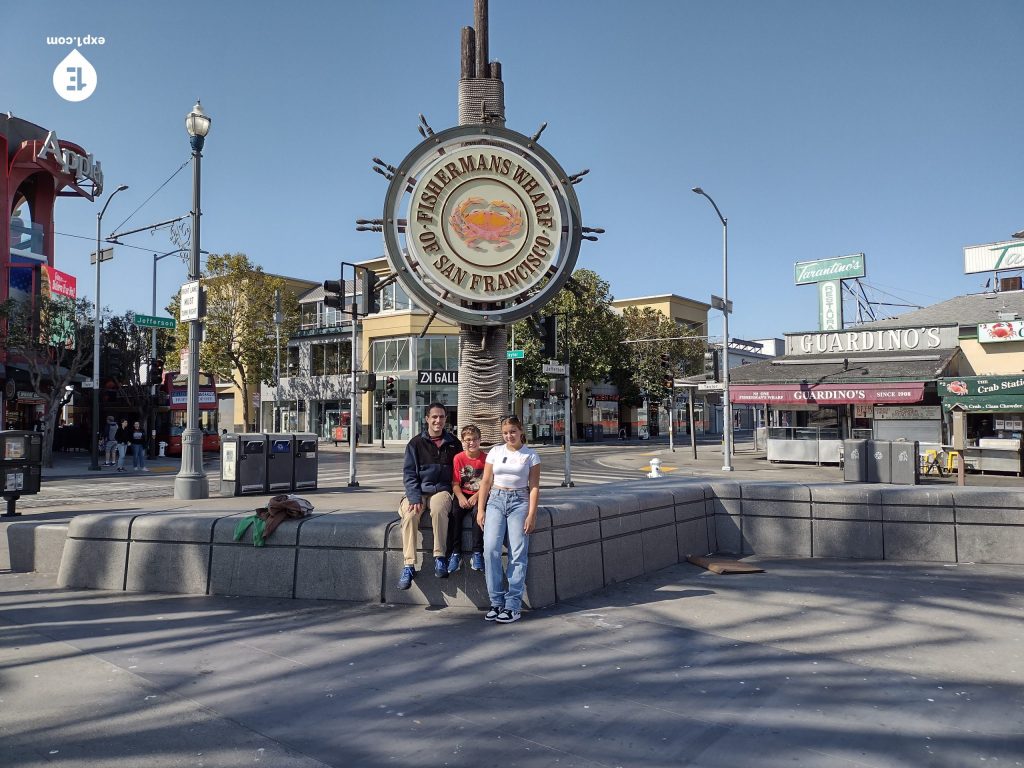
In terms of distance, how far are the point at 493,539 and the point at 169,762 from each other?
3104mm

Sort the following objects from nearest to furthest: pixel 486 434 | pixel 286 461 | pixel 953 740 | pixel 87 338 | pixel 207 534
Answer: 1. pixel 953 740
2. pixel 207 534
3. pixel 486 434
4. pixel 286 461
5. pixel 87 338

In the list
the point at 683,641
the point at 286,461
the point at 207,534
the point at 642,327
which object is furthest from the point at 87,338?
the point at 642,327

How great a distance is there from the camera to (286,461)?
59.4ft

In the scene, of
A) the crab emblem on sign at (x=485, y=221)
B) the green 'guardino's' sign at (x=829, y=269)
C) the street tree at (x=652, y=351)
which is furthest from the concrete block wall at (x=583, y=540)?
the street tree at (x=652, y=351)

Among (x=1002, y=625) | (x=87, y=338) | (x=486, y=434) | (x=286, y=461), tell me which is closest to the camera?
(x=1002, y=625)

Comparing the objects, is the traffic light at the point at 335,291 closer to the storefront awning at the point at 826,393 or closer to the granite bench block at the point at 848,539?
the granite bench block at the point at 848,539

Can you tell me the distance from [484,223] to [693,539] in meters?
4.41

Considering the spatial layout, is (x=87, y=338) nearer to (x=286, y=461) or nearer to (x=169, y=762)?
(x=286, y=461)

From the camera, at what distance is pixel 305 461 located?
18531mm

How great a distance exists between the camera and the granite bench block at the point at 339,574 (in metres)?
6.97

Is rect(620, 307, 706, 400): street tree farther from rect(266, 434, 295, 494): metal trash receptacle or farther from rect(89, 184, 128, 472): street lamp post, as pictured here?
rect(266, 434, 295, 494): metal trash receptacle

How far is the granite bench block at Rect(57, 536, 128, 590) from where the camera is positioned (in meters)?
7.64

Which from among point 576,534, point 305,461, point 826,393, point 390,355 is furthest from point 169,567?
point 390,355

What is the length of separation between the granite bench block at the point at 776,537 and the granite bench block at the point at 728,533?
63 millimetres
